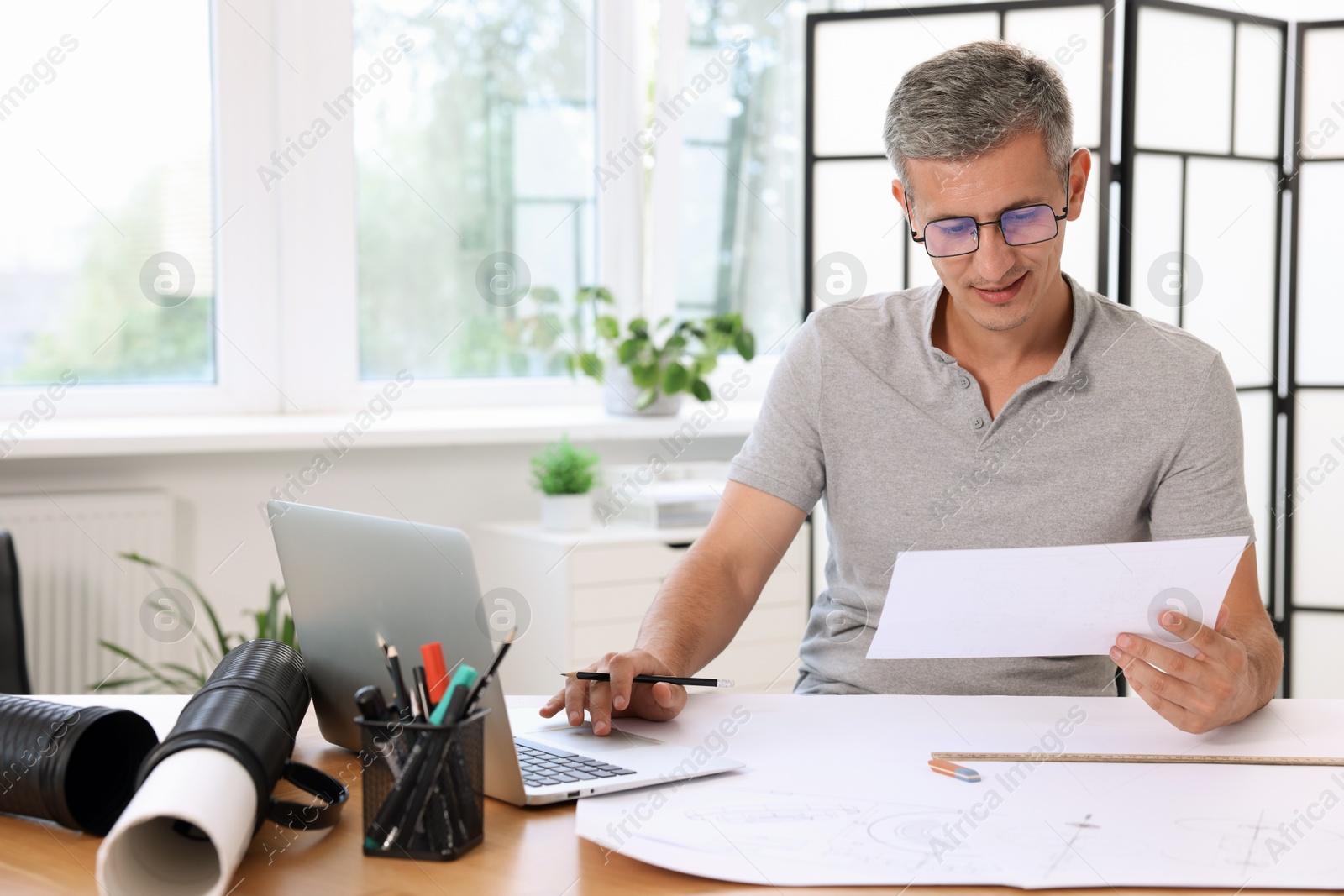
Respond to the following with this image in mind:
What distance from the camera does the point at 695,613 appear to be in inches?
58.5

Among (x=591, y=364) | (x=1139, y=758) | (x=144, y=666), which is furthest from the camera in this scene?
(x=591, y=364)

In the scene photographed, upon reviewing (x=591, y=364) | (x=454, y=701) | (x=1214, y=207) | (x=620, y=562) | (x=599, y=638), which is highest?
(x=1214, y=207)

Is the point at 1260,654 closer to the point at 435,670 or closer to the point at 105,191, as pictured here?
the point at 435,670

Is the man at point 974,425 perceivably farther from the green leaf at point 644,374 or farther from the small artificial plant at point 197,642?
the green leaf at point 644,374

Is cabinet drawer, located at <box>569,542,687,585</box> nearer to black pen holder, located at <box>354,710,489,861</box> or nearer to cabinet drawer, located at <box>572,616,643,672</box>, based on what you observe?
cabinet drawer, located at <box>572,616,643,672</box>

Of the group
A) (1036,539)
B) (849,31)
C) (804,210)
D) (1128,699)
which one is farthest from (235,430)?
(1128,699)

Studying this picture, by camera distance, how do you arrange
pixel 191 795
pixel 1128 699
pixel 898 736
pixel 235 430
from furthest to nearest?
pixel 235 430 → pixel 1128 699 → pixel 898 736 → pixel 191 795

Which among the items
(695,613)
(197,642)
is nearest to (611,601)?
(197,642)

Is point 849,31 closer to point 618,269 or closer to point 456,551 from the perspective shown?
point 618,269

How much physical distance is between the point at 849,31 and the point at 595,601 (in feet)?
4.55

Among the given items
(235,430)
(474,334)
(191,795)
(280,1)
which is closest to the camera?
(191,795)

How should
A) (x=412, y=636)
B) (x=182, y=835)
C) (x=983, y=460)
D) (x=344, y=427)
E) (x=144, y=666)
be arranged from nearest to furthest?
(x=182, y=835), (x=412, y=636), (x=983, y=460), (x=144, y=666), (x=344, y=427)

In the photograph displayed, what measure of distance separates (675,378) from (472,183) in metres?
0.75

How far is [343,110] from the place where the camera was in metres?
3.07
